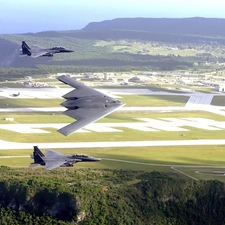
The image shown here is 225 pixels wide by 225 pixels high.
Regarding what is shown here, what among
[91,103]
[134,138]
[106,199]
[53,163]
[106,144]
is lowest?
[134,138]

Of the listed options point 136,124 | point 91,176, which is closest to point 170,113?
point 136,124

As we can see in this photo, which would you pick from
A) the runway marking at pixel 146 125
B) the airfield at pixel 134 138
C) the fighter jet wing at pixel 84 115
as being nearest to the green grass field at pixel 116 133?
the airfield at pixel 134 138

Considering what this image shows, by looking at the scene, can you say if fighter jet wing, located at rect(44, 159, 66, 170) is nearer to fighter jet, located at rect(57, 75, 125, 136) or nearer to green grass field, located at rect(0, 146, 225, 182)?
fighter jet, located at rect(57, 75, 125, 136)

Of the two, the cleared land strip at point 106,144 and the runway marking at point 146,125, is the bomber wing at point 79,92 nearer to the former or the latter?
the cleared land strip at point 106,144

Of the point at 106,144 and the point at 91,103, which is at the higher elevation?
the point at 91,103

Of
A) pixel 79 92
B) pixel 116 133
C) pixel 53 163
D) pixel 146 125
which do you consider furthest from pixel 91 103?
pixel 146 125

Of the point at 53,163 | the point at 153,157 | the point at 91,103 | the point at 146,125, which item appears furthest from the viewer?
the point at 146,125

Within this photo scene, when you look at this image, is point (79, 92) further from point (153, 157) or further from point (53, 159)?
point (153, 157)

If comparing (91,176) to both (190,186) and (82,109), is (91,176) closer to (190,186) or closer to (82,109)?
(190,186)
